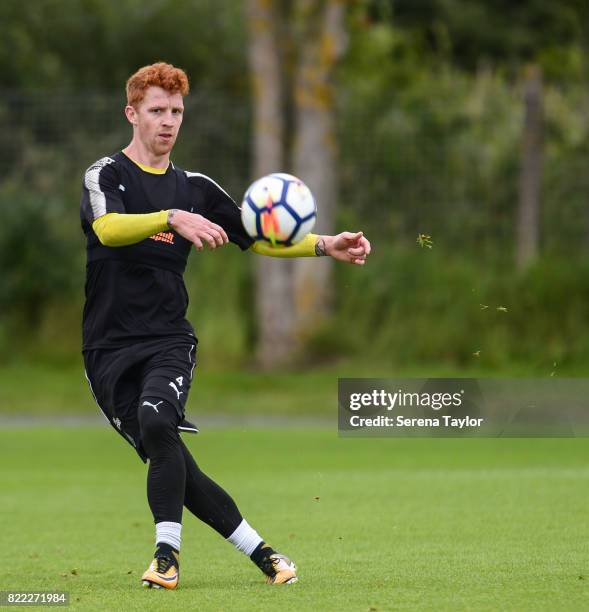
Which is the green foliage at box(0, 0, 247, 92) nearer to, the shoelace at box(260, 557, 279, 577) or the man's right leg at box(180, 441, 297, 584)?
the man's right leg at box(180, 441, 297, 584)

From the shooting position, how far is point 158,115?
7.05m

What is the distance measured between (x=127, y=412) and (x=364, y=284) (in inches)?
585

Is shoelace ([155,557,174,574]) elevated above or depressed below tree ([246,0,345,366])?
below

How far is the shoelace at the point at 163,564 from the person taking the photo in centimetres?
677

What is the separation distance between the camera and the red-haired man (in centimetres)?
689

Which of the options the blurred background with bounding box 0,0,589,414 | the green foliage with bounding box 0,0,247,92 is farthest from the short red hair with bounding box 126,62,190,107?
the green foliage with bounding box 0,0,247,92

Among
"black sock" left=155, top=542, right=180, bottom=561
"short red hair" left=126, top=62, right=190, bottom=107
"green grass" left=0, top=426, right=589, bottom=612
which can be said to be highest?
"short red hair" left=126, top=62, right=190, bottom=107

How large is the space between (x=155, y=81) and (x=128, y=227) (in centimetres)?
78

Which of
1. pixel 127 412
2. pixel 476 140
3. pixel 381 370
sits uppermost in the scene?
pixel 476 140

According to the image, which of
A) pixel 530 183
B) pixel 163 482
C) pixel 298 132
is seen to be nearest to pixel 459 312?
pixel 530 183

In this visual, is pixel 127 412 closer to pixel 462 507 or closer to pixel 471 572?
pixel 471 572

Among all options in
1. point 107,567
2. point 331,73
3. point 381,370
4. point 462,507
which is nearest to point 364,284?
point 381,370

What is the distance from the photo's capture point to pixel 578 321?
20906 millimetres

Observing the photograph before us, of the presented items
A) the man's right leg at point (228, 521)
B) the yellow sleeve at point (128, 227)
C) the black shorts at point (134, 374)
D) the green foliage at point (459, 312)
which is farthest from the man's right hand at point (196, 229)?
the green foliage at point (459, 312)
